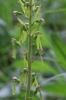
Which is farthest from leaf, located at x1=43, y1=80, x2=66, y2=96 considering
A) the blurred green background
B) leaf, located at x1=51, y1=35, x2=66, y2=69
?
leaf, located at x1=51, y1=35, x2=66, y2=69

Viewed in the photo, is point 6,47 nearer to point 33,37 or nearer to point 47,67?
point 47,67

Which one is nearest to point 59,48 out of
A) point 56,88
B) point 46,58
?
point 46,58

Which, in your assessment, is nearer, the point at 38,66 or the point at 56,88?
the point at 56,88

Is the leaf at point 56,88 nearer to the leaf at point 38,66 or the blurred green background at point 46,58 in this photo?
the blurred green background at point 46,58

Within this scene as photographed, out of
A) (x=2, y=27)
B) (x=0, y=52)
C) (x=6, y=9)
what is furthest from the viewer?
(x=6, y=9)

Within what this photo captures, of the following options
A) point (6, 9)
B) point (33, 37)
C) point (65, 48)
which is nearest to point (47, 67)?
point (65, 48)

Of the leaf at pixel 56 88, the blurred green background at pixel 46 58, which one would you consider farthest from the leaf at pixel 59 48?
the leaf at pixel 56 88

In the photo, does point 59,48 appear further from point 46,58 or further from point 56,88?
point 56,88

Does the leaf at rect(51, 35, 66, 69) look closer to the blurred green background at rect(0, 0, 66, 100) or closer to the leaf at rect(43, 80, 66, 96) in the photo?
the blurred green background at rect(0, 0, 66, 100)
